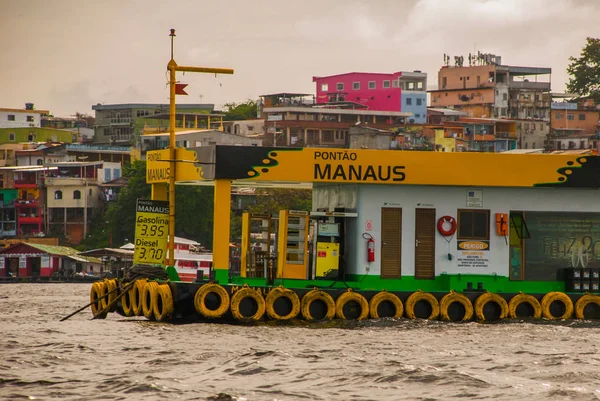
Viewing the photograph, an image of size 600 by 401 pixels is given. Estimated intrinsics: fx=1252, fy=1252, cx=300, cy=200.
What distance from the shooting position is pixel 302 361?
20.2 m

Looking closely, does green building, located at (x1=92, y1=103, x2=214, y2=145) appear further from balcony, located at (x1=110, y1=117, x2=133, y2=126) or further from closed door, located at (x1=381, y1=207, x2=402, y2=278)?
closed door, located at (x1=381, y1=207, x2=402, y2=278)

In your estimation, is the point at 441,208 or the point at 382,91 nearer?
the point at 441,208

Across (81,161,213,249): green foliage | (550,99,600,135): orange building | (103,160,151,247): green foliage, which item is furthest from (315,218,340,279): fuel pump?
(550,99,600,135): orange building

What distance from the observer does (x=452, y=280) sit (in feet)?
87.2

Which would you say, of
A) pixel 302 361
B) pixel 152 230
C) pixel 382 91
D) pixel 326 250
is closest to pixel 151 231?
pixel 152 230

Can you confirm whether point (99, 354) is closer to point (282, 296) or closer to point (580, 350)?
point (282, 296)

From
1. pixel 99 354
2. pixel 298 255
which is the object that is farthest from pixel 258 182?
pixel 99 354

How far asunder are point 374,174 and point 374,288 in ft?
7.92

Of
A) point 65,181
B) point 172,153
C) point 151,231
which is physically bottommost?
point 151,231

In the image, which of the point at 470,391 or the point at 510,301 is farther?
the point at 510,301

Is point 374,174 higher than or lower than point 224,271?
higher

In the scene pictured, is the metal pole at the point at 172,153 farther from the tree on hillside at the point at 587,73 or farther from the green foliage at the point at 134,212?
the tree on hillside at the point at 587,73

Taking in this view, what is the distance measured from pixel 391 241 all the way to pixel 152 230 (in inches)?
200

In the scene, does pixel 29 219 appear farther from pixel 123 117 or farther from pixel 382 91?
pixel 382 91
